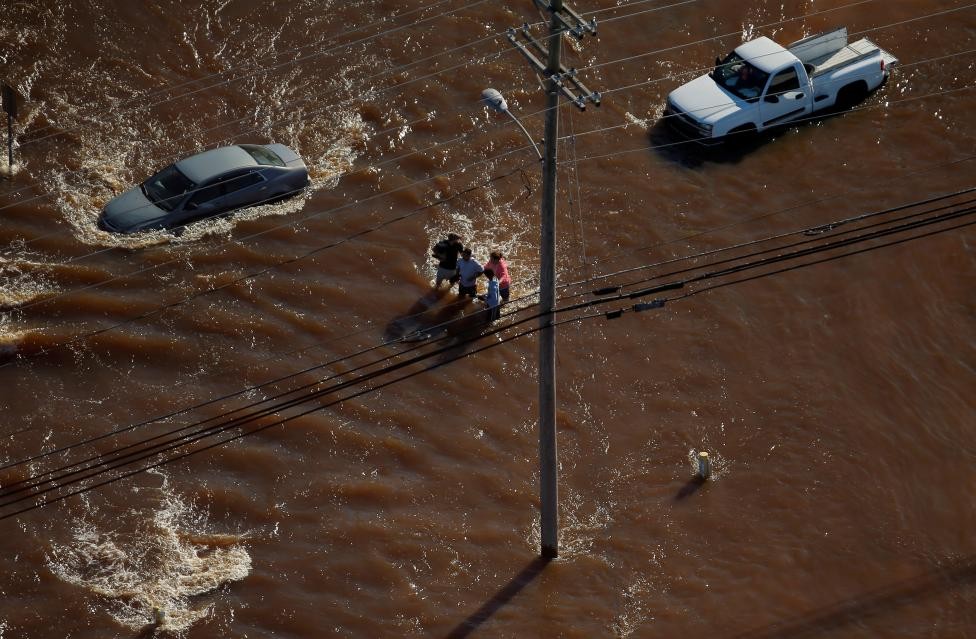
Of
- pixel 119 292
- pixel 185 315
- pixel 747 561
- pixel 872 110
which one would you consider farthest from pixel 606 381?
pixel 872 110

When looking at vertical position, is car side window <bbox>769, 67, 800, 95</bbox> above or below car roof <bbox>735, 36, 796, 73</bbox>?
below

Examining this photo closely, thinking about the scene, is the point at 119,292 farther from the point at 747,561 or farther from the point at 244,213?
the point at 747,561

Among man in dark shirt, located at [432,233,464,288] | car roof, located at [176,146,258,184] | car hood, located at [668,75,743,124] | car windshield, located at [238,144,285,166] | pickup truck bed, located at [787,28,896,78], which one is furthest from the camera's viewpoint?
pickup truck bed, located at [787,28,896,78]

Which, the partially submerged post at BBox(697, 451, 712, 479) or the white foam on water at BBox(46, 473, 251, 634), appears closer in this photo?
the white foam on water at BBox(46, 473, 251, 634)

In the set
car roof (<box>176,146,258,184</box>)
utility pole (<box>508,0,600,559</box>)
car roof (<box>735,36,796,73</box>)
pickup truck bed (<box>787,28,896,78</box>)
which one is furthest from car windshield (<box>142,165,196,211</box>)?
pickup truck bed (<box>787,28,896,78</box>)

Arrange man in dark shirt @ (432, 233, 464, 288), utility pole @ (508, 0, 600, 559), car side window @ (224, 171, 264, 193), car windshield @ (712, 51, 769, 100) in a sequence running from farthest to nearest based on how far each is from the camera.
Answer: car windshield @ (712, 51, 769, 100) < car side window @ (224, 171, 264, 193) < man in dark shirt @ (432, 233, 464, 288) < utility pole @ (508, 0, 600, 559)

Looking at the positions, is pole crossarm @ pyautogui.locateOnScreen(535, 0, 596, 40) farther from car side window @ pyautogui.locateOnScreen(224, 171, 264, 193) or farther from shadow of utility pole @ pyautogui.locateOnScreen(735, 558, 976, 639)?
car side window @ pyautogui.locateOnScreen(224, 171, 264, 193)

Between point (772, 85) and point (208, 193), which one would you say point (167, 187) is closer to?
→ point (208, 193)
